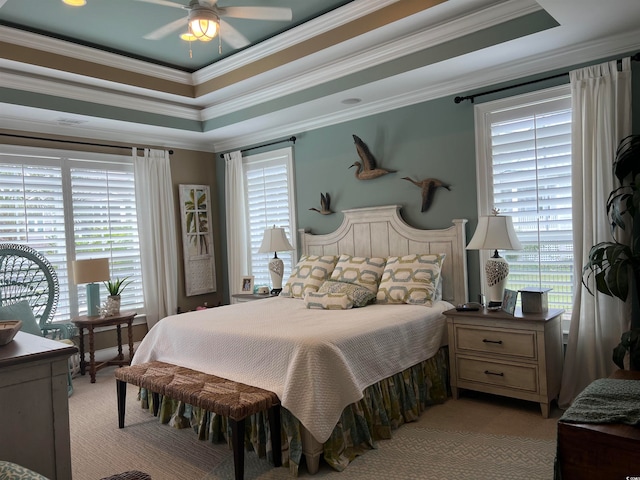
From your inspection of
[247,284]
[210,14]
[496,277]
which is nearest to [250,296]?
[247,284]

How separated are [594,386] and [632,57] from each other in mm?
2259

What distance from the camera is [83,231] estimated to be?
5.18 metres

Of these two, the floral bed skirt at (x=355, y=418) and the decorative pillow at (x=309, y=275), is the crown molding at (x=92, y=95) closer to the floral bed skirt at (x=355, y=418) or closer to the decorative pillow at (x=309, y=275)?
the decorative pillow at (x=309, y=275)

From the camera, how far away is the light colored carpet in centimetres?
270

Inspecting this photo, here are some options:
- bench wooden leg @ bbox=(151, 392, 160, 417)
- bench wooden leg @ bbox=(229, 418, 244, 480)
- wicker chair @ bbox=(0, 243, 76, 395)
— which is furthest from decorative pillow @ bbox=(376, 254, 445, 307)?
wicker chair @ bbox=(0, 243, 76, 395)

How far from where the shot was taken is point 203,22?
3.11 metres

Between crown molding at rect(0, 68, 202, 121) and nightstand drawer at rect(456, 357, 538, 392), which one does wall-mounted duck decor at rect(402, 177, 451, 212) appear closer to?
nightstand drawer at rect(456, 357, 538, 392)

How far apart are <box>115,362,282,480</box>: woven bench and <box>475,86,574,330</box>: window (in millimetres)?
2293

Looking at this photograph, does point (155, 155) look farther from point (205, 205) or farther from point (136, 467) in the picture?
point (136, 467)

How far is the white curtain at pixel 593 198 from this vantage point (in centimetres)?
330

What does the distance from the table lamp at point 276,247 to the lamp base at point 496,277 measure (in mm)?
2227

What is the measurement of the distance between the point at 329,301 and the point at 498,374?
138cm

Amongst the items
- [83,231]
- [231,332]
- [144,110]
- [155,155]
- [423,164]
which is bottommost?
[231,332]

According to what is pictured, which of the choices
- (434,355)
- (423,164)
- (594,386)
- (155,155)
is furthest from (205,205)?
(594,386)
